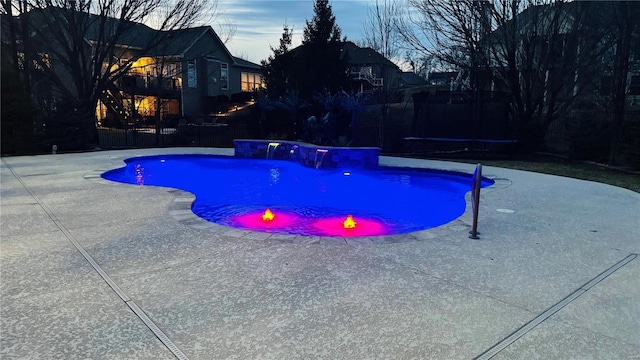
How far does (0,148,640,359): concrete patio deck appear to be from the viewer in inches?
95.2

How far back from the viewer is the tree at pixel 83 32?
14.9 m

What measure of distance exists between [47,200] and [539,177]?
10133mm

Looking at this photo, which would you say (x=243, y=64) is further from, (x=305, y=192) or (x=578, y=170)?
(x=578, y=170)

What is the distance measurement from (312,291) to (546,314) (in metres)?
1.74

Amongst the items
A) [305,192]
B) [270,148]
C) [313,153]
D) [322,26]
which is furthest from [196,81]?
[305,192]

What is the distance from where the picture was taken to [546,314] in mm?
2818

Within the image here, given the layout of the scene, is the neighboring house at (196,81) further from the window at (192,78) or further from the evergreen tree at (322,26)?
the evergreen tree at (322,26)

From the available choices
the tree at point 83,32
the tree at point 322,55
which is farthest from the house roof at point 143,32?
the tree at point 322,55

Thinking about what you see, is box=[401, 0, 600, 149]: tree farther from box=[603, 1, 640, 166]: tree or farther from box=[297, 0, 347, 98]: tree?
box=[297, 0, 347, 98]: tree

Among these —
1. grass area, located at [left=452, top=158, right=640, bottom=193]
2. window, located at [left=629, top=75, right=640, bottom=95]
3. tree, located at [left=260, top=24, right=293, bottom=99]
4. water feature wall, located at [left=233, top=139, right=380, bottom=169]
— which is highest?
tree, located at [left=260, top=24, right=293, bottom=99]

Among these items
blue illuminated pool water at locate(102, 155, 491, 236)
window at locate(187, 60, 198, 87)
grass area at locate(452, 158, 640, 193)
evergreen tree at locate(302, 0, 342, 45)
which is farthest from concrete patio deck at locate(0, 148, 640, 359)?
window at locate(187, 60, 198, 87)

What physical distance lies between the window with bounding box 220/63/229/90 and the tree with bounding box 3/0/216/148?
11926 millimetres

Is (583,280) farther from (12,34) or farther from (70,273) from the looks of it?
(12,34)

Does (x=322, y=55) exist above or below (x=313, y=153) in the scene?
above
